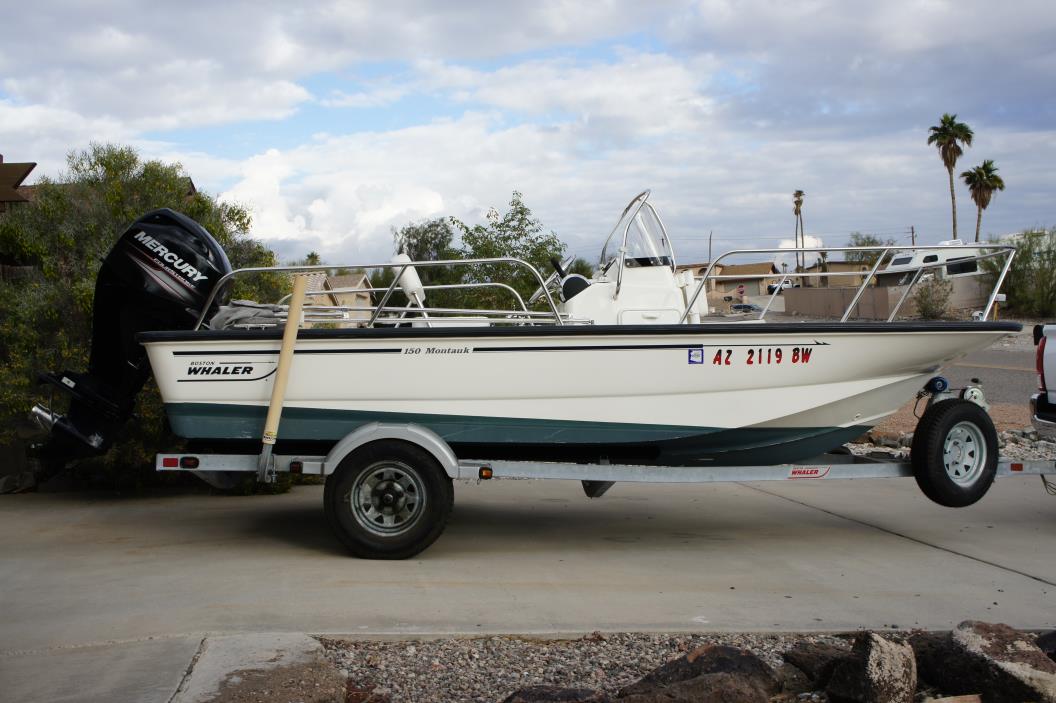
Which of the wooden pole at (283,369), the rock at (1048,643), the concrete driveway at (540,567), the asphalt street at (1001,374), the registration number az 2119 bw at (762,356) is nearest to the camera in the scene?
the rock at (1048,643)

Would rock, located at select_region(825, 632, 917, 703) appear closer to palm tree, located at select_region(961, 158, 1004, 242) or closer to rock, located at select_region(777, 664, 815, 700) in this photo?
rock, located at select_region(777, 664, 815, 700)

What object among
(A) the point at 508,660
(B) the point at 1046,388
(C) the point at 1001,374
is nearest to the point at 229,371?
(A) the point at 508,660

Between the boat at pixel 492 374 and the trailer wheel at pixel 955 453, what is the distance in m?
0.31

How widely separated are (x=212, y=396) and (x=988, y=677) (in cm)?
470

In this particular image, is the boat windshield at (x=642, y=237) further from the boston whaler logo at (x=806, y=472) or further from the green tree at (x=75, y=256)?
the green tree at (x=75, y=256)

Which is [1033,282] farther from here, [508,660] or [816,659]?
[508,660]

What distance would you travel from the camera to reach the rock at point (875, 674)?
3592 mm

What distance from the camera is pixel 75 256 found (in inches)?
348

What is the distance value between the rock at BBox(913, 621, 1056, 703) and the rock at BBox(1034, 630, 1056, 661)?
0.28 meters

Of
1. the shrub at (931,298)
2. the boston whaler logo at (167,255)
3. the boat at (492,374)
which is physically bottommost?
the boat at (492,374)

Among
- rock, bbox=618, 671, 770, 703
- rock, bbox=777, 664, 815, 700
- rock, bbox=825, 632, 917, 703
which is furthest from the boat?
rock, bbox=618, 671, 770, 703

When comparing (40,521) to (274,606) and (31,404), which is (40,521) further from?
A: (274,606)

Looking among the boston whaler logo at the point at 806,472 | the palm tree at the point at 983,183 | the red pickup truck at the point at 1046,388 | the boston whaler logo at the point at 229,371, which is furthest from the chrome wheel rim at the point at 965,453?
the palm tree at the point at 983,183

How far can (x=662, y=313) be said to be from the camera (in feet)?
23.8
